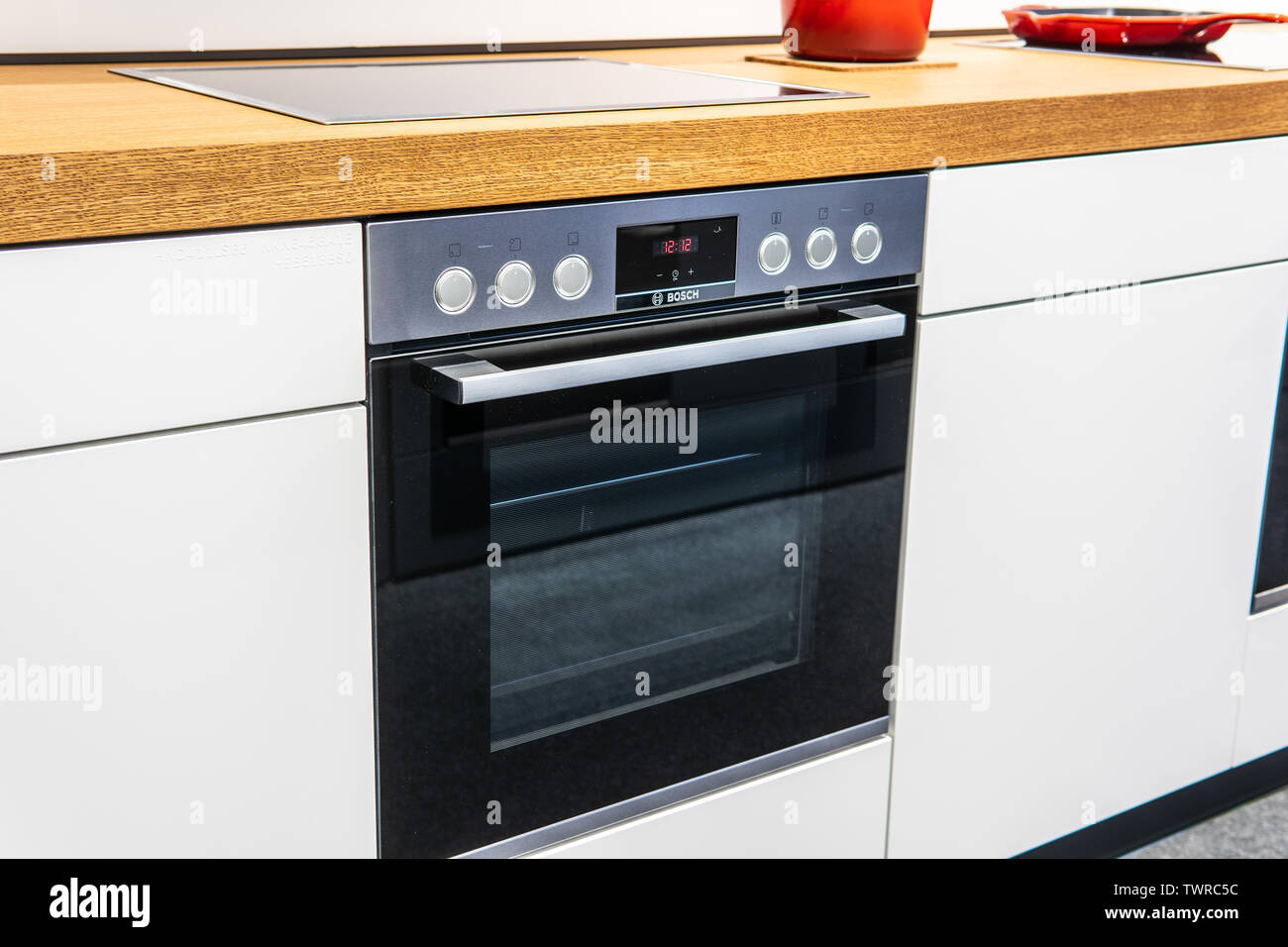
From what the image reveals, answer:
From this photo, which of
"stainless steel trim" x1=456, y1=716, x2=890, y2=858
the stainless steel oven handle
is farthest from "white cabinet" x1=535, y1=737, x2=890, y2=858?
the stainless steel oven handle

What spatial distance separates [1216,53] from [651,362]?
1085mm

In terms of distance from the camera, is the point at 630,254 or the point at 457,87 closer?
the point at 630,254

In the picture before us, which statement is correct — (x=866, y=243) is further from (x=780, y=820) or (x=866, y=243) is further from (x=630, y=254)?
(x=780, y=820)

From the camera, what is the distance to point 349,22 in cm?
159

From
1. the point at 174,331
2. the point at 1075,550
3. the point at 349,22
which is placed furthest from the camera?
the point at 349,22

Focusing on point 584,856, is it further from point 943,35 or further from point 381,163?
point 943,35

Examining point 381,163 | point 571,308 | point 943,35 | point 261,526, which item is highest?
point 943,35

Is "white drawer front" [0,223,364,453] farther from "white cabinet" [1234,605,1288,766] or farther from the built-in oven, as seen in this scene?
"white cabinet" [1234,605,1288,766]

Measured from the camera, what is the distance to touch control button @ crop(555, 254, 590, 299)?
3.40 feet

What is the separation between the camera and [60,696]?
93cm

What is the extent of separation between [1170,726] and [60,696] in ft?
4.05

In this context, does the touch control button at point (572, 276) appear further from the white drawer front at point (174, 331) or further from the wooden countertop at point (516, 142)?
the white drawer front at point (174, 331)

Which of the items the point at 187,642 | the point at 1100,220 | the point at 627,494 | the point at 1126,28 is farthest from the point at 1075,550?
the point at 187,642
